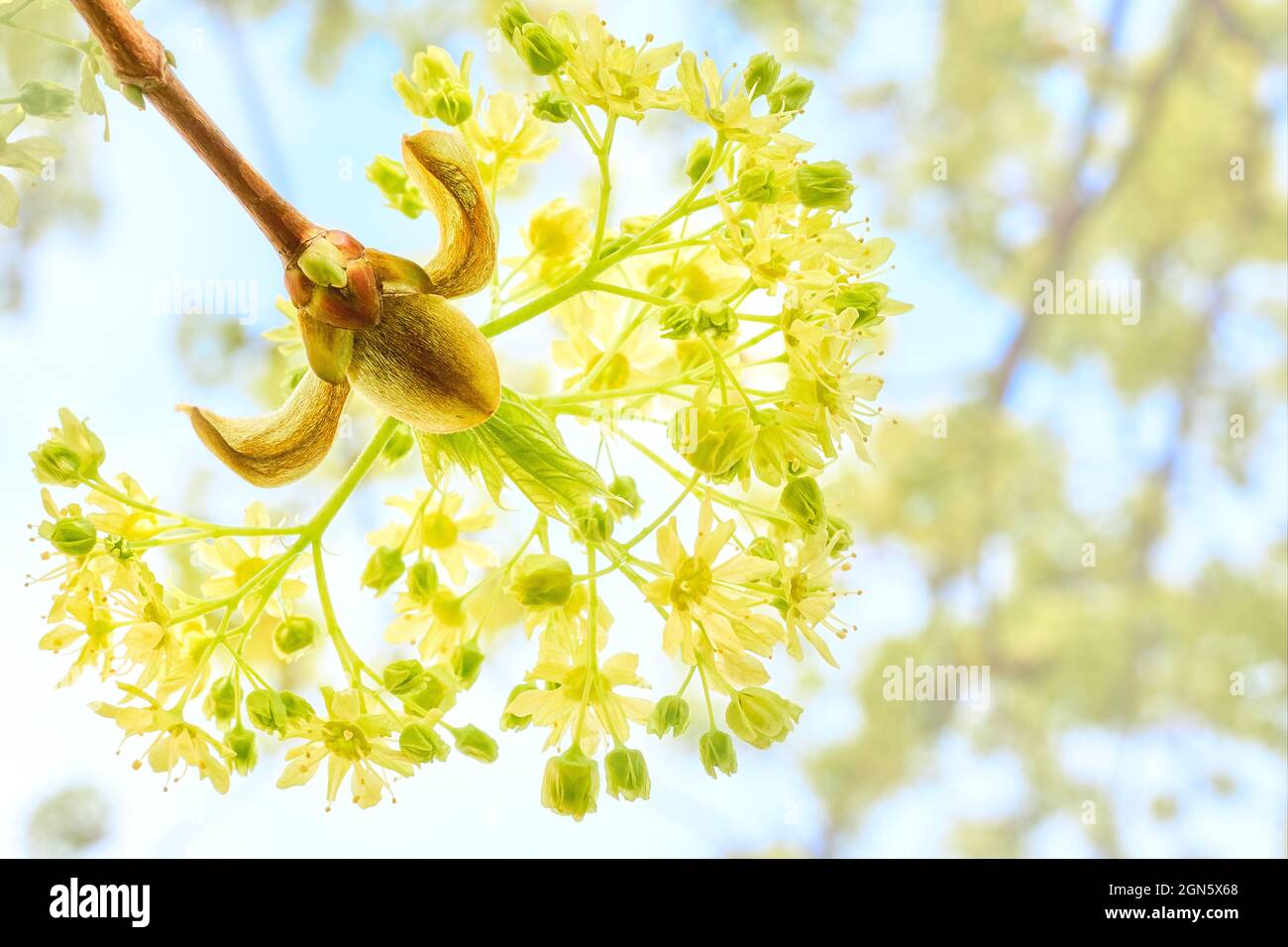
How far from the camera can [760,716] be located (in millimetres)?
533

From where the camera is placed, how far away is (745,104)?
1.68 feet

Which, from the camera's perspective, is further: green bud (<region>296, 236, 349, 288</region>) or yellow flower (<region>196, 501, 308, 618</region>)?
yellow flower (<region>196, 501, 308, 618</region>)

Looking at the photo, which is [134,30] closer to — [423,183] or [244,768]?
[423,183]

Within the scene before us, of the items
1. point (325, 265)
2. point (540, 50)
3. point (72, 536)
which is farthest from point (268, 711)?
point (540, 50)

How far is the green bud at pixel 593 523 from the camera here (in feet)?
1.57

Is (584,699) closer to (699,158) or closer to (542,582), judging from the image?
(542,582)

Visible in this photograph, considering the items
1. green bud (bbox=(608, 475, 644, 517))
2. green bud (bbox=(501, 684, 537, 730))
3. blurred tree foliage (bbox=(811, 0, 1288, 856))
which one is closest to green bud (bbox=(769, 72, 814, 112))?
green bud (bbox=(608, 475, 644, 517))

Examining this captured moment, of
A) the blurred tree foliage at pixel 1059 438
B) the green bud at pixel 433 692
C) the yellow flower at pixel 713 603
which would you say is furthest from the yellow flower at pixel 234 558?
the blurred tree foliage at pixel 1059 438

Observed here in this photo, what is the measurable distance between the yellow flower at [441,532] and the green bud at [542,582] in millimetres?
135

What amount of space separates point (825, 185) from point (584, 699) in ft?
0.85

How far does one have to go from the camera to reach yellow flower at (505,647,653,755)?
1.70ft

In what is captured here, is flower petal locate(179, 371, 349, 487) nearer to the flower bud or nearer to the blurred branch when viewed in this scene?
the flower bud

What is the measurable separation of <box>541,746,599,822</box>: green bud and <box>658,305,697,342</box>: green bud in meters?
0.19

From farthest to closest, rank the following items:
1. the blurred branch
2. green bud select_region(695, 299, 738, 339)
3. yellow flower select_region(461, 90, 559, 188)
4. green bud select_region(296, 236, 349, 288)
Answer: the blurred branch → yellow flower select_region(461, 90, 559, 188) → green bud select_region(695, 299, 738, 339) → green bud select_region(296, 236, 349, 288)
